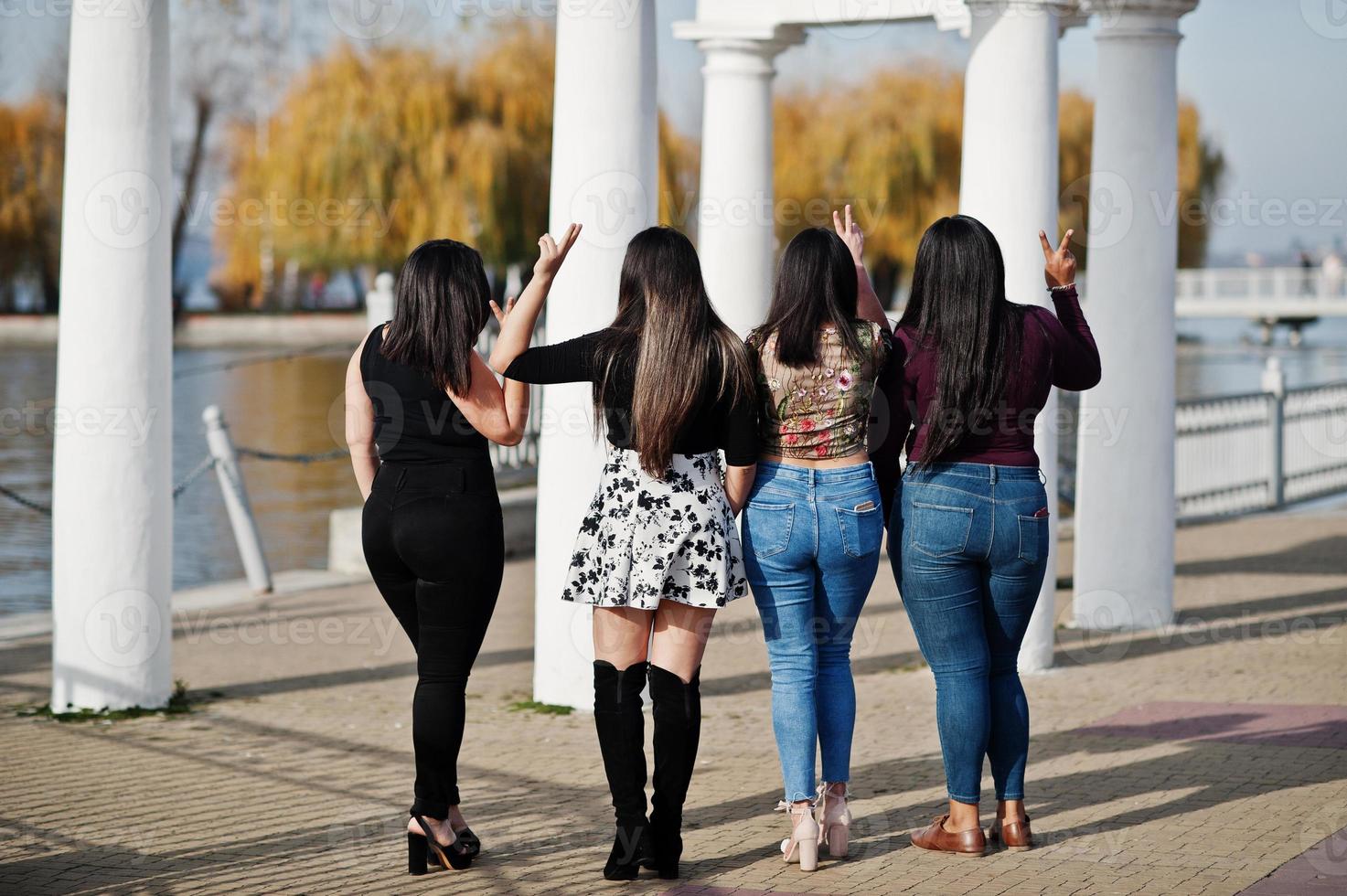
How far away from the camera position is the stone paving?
5094 millimetres

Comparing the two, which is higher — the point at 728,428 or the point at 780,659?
the point at 728,428

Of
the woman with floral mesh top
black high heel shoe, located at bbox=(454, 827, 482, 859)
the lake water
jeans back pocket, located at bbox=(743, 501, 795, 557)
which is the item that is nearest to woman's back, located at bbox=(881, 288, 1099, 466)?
the woman with floral mesh top

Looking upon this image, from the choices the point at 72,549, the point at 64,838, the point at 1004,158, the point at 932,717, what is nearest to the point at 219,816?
the point at 64,838

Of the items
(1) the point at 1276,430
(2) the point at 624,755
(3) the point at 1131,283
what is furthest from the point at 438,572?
(1) the point at 1276,430

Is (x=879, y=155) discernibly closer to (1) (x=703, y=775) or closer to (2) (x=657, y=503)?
(1) (x=703, y=775)

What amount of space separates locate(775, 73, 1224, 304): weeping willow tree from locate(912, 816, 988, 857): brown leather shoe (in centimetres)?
3629

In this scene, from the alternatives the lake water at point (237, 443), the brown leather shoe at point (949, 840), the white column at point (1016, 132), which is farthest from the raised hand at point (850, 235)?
the lake water at point (237, 443)

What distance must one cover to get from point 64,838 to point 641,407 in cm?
245

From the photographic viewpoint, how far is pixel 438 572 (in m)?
5.07

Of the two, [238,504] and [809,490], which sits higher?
[809,490]

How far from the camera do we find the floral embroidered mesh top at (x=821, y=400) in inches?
198

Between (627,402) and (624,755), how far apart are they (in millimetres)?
1055

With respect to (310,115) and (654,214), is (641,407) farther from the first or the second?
(310,115)

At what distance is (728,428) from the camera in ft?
16.4
